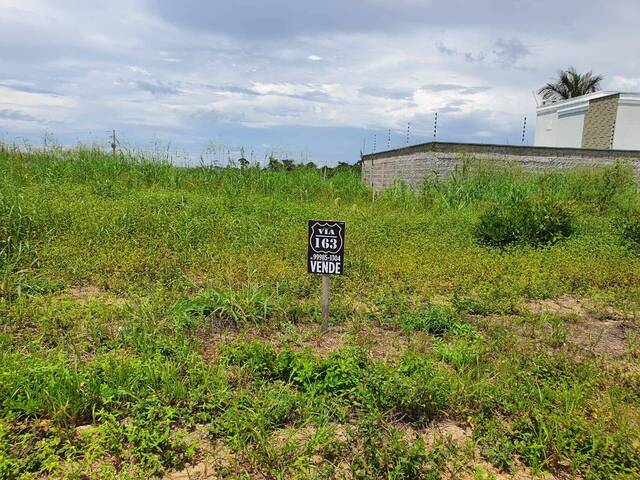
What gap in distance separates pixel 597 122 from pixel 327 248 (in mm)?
24138

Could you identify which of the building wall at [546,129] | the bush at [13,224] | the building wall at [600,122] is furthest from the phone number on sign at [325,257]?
the building wall at [546,129]

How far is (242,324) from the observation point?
387 cm

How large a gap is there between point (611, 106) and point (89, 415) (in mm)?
25384

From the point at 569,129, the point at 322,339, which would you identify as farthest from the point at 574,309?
the point at 569,129

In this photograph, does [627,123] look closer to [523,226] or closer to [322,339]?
[523,226]

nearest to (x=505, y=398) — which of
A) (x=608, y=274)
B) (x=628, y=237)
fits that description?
(x=608, y=274)

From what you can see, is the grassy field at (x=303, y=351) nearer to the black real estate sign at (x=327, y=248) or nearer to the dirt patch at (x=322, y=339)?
the dirt patch at (x=322, y=339)

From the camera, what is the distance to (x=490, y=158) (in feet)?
42.8

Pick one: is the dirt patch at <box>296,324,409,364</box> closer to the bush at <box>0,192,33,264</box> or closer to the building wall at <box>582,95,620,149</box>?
the bush at <box>0,192,33,264</box>

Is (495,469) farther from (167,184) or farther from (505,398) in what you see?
(167,184)

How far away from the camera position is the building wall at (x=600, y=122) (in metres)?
21.7

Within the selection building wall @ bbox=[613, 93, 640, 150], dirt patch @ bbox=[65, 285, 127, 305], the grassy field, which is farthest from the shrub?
building wall @ bbox=[613, 93, 640, 150]

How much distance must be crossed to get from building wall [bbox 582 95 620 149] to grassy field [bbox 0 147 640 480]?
17.0m

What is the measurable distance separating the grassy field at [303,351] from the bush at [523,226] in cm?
4
